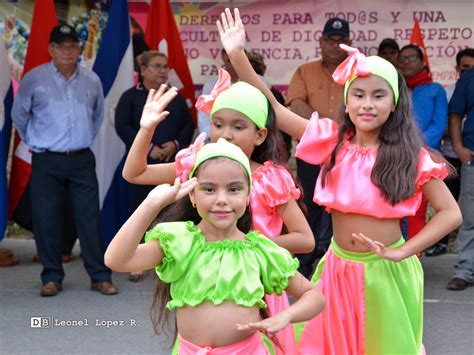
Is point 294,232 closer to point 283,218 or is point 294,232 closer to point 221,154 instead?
point 283,218

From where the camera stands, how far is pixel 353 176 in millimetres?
4324

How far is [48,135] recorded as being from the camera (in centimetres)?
755

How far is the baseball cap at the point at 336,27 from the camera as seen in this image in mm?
7879

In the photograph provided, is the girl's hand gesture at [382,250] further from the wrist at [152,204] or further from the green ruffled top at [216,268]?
the wrist at [152,204]

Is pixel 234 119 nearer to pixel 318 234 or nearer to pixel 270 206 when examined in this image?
pixel 270 206

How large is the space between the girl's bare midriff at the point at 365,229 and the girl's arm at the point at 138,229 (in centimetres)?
130

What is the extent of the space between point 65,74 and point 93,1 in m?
1.39

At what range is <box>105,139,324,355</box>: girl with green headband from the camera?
3.31 m

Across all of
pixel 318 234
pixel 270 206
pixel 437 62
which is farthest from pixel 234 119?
pixel 437 62

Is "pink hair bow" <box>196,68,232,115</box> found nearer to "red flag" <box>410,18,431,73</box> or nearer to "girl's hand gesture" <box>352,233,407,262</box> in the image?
"girl's hand gesture" <box>352,233,407,262</box>

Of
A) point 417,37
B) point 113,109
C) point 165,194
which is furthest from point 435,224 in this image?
point 113,109

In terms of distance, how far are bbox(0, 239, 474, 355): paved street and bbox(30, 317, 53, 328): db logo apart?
0.07ft

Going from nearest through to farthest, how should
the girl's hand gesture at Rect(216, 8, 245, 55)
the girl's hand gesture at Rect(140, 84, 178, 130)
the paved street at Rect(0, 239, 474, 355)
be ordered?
1. the girl's hand gesture at Rect(140, 84, 178, 130)
2. the girl's hand gesture at Rect(216, 8, 245, 55)
3. the paved street at Rect(0, 239, 474, 355)

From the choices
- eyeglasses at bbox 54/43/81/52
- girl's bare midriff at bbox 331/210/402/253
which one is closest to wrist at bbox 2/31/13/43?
eyeglasses at bbox 54/43/81/52
